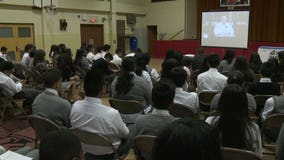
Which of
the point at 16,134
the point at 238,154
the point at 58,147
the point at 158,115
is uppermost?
the point at 58,147

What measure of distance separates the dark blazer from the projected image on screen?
7.00 metres

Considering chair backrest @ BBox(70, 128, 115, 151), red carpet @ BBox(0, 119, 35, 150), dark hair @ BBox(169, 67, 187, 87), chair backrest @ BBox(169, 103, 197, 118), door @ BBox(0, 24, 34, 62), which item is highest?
door @ BBox(0, 24, 34, 62)

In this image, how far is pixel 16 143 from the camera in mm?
4277

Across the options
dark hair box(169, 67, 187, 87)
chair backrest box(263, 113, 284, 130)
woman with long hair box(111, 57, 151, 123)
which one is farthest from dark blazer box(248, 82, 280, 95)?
woman with long hair box(111, 57, 151, 123)

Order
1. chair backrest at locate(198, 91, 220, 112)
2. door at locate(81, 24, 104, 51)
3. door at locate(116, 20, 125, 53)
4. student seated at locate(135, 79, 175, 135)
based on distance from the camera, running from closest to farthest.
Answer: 1. student seated at locate(135, 79, 175, 135)
2. chair backrest at locate(198, 91, 220, 112)
3. door at locate(81, 24, 104, 51)
4. door at locate(116, 20, 125, 53)

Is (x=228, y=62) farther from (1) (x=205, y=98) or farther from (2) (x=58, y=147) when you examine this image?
(2) (x=58, y=147)

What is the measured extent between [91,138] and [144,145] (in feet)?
1.65

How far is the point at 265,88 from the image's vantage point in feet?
13.0

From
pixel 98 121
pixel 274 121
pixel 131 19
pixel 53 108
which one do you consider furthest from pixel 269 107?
pixel 131 19

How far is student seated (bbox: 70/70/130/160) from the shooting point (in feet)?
8.57

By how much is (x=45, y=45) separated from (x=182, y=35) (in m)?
7.32

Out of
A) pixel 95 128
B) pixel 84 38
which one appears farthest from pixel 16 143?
pixel 84 38

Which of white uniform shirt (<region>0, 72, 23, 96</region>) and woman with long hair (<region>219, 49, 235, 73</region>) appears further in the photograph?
woman with long hair (<region>219, 49, 235, 73</region>)

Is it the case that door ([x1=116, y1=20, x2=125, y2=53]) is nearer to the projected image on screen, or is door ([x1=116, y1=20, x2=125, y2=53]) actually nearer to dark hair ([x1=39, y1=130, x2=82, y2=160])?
the projected image on screen
